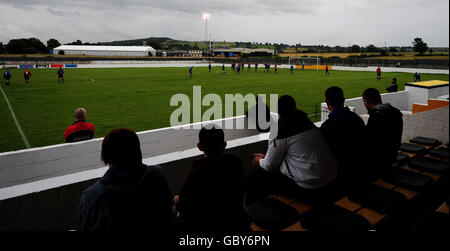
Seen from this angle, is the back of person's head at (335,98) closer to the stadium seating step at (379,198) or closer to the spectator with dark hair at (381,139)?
the spectator with dark hair at (381,139)

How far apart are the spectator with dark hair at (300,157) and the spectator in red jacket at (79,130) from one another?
4.67 metres

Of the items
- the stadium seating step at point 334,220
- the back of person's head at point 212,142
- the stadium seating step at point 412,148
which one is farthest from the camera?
the stadium seating step at point 412,148

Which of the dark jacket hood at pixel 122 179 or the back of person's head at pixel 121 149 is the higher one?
the back of person's head at pixel 121 149

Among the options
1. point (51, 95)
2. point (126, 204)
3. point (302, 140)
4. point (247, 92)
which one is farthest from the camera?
point (247, 92)

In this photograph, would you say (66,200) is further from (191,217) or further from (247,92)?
(247,92)

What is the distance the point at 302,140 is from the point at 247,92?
19187mm

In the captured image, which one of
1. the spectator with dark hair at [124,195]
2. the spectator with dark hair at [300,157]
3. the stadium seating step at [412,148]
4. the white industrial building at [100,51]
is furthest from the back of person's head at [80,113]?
the white industrial building at [100,51]

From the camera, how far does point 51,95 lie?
65.0 ft

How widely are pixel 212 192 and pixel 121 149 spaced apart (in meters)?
0.75

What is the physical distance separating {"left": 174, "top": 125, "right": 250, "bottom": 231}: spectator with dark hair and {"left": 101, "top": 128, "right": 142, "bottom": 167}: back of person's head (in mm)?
460

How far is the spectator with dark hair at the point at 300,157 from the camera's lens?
3.27m
